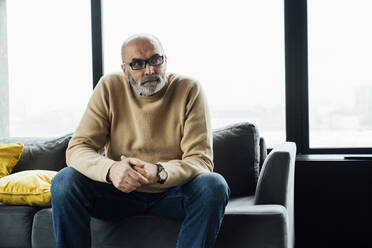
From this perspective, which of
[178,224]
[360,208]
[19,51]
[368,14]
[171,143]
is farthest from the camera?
[19,51]

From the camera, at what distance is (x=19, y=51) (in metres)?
3.23

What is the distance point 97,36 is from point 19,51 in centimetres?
68

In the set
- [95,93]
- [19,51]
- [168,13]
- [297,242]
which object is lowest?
[297,242]

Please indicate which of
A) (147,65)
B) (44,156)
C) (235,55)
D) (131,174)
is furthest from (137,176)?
(235,55)

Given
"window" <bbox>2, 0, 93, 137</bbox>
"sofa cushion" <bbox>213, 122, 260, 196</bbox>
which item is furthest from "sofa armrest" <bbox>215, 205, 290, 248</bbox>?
"window" <bbox>2, 0, 93, 137</bbox>

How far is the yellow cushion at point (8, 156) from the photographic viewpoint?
230 centimetres

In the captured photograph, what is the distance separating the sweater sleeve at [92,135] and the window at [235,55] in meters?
1.10

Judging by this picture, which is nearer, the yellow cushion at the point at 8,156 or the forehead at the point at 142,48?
the forehead at the point at 142,48

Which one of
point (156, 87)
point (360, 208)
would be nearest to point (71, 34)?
point (156, 87)

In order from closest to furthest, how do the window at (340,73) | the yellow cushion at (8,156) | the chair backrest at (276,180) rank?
1. the chair backrest at (276,180)
2. the yellow cushion at (8,156)
3. the window at (340,73)

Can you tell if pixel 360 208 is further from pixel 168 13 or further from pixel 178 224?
pixel 168 13

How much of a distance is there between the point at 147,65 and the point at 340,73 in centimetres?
149

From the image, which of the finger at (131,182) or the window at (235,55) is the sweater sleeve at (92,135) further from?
the window at (235,55)

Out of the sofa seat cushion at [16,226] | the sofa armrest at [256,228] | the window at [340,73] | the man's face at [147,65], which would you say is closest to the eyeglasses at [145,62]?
the man's face at [147,65]
